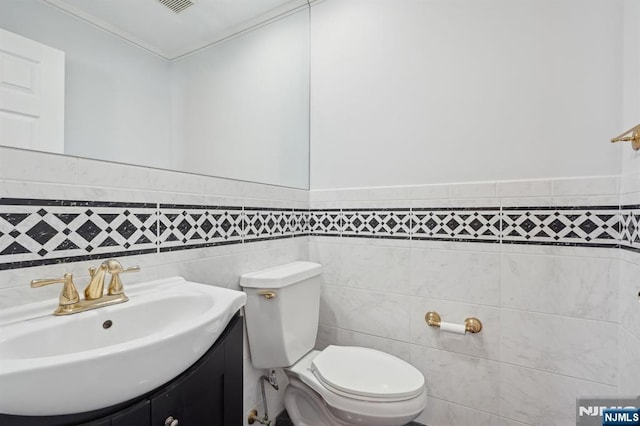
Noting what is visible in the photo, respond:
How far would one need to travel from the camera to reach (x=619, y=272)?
3.52 feet

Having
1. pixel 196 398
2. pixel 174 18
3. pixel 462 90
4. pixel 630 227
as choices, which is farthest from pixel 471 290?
pixel 174 18

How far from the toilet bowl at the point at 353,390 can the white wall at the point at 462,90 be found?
0.86 meters

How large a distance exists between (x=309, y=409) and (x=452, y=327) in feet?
2.46

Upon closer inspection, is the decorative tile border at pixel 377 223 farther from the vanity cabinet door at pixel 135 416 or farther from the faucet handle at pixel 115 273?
the vanity cabinet door at pixel 135 416

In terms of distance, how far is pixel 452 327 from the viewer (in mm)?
1274

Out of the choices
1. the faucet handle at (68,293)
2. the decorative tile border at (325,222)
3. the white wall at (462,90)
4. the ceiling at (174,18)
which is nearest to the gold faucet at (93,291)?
the faucet handle at (68,293)

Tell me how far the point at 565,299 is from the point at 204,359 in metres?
1.32

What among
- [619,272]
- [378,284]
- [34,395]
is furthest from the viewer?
[378,284]

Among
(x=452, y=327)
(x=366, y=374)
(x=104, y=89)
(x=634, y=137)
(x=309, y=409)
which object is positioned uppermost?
(x=104, y=89)

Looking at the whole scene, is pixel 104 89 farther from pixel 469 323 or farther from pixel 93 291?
pixel 469 323

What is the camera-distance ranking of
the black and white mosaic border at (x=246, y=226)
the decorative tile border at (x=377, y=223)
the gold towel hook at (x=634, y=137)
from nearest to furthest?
the black and white mosaic border at (x=246, y=226)
the gold towel hook at (x=634, y=137)
the decorative tile border at (x=377, y=223)

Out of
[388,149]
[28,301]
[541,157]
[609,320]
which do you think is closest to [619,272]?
[609,320]

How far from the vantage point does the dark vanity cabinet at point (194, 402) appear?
0.52 m

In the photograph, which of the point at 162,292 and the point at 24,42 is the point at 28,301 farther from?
the point at 24,42
